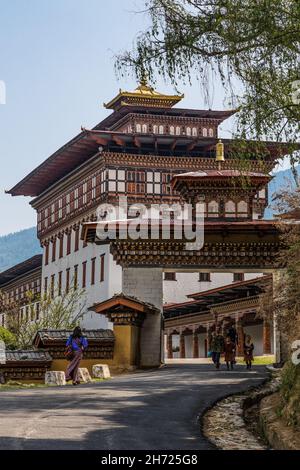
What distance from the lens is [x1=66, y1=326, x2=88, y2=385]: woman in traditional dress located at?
62.8 feet

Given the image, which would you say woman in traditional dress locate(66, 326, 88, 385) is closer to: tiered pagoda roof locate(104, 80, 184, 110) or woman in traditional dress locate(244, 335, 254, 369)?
woman in traditional dress locate(244, 335, 254, 369)

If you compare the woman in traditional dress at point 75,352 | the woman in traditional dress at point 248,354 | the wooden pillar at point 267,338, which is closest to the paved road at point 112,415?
the woman in traditional dress at point 75,352

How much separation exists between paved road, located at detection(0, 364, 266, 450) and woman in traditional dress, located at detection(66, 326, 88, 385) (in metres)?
1.59

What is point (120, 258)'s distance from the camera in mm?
26250

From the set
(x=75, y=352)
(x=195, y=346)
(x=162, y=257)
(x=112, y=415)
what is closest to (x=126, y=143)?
(x=195, y=346)

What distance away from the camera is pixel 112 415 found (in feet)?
37.6

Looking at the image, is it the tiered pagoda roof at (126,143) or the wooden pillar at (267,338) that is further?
the tiered pagoda roof at (126,143)

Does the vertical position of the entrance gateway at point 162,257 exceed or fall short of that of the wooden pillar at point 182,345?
it exceeds it

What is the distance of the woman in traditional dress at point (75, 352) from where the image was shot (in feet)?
62.8

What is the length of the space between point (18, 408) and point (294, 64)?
22.7ft

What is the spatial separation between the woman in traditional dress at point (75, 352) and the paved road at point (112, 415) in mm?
1587

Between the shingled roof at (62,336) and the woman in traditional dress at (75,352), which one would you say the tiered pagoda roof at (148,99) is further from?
the woman in traditional dress at (75,352)

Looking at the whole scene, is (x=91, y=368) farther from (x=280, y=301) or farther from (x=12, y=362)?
(x=280, y=301)
